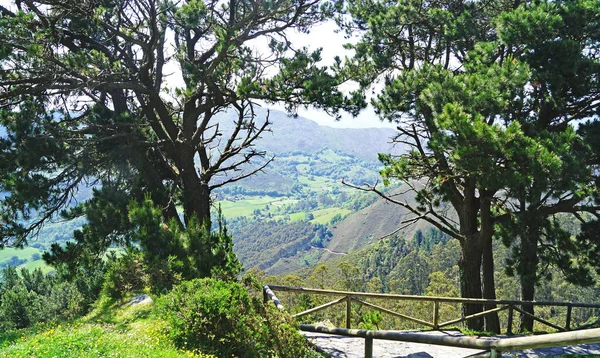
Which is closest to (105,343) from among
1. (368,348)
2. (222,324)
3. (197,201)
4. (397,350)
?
(222,324)

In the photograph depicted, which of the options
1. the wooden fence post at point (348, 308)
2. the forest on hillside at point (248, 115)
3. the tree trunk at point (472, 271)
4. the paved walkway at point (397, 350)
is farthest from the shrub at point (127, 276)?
the tree trunk at point (472, 271)

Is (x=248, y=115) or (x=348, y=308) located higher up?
(x=248, y=115)

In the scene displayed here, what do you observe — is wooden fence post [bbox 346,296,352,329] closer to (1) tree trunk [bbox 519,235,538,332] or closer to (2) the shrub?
(2) the shrub

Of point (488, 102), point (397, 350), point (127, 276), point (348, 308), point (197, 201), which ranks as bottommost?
point (397, 350)

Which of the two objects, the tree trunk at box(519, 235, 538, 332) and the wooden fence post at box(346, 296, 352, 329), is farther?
the tree trunk at box(519, 235, 538, 332)

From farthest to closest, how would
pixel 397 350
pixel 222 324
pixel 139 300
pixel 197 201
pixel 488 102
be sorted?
pixel 197 201 < pixel 488 102 < pixel 397 350 < pixel 139 300 < pixel 222 324

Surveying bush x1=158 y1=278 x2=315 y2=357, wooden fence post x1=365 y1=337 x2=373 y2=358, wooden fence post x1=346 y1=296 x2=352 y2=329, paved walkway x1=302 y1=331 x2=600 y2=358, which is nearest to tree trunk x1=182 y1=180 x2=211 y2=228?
wooden fence post x1=346 y1=296 x2=352 y2=329

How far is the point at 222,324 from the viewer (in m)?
→ 5.18

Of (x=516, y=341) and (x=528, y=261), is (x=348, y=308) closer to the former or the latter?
(x=528, y=261)

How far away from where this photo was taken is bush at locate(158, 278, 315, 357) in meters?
5.14

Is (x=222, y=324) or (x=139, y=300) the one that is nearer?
(x=222, y=324)

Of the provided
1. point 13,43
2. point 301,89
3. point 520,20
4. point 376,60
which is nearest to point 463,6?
point 376,60

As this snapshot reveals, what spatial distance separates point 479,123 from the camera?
24.1 feet

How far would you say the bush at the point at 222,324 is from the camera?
5137mm
